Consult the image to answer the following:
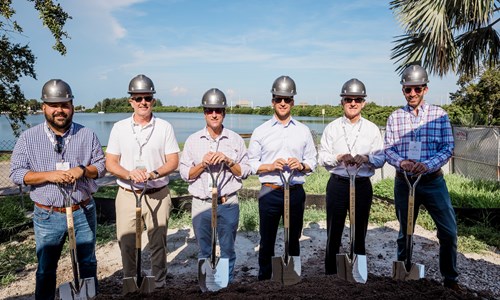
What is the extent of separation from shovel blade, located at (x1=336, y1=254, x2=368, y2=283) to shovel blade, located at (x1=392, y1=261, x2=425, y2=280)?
285mm

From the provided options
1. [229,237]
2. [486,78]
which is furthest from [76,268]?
[486,78]

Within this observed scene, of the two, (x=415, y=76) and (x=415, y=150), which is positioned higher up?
(x=415, y=76)

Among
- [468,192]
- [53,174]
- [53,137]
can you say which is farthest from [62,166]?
[468,192]

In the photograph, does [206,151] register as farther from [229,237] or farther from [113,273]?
[113,273]

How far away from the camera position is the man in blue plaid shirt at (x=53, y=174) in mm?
3205

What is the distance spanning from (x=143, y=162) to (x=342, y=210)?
210 centimetres

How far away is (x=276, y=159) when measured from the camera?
381cm

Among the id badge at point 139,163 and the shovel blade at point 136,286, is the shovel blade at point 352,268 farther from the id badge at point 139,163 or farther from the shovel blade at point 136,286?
the id badge at point 139,163

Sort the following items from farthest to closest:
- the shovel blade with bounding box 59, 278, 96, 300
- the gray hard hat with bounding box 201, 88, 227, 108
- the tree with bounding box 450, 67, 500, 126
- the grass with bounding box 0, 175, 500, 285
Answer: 1. the tree with bounding box 450, 67, 500, 126
2. the grass with bounding box 0, 175, 500, 285
3. the gray hard hat with bounding box 201, 88, 227, 108
4. the shovel blade with bounding box 59, 278, 96, 300

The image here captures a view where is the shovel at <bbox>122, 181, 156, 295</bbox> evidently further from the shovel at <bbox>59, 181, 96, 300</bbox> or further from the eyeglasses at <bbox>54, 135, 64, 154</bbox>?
the eyeglasses at <bbox>54, 135, 64, 154</bbox>

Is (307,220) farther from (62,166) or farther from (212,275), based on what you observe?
(62,166)

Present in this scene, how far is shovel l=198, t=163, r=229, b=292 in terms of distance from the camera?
3369mm

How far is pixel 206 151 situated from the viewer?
3.73m

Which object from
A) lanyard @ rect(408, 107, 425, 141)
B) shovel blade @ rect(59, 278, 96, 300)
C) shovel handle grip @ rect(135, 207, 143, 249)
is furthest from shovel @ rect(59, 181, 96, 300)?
lanyard @ rect(408, 107, 425, 141)
